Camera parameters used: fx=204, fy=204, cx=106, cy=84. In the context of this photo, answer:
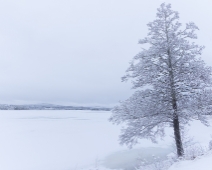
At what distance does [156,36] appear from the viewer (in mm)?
11016

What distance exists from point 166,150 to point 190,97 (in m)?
10.2

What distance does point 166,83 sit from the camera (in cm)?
1054

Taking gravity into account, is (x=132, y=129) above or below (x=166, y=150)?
above

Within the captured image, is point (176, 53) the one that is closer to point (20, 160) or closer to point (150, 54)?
point (150, 54)

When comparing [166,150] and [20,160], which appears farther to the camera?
[166,150]

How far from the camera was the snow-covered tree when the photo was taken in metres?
10.2

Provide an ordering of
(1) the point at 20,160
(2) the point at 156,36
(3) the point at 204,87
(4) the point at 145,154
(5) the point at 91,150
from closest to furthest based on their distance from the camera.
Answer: (3) the point at 204,87
(2) the point at 156,36
(1) the point at 20,160
(4) the point at 145,154
(5) the point at 91,150

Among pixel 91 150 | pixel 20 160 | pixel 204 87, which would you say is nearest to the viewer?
pixel 204 87

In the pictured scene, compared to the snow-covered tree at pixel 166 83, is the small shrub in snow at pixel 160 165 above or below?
below

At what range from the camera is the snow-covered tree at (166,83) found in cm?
1025

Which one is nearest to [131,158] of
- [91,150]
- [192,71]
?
[91,150]

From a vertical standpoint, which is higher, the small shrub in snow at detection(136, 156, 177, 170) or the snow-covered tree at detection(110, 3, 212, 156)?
the snow-covered tree at detection(110, 3, 212, 156)

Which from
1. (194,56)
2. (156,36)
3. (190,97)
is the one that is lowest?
(190,97)

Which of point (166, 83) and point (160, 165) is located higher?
point (166, 83)
